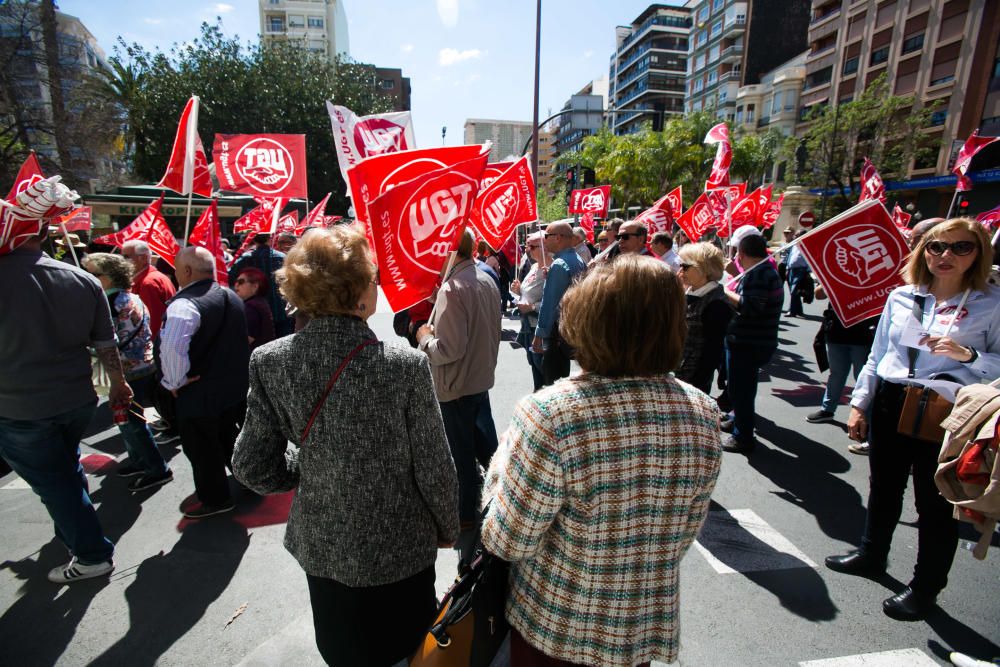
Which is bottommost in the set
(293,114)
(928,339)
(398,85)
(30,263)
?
(928,339)

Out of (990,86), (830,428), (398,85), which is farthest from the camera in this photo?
(398,85)

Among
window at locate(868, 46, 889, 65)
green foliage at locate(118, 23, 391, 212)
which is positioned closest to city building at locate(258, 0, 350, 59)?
green foliage at locate(118, 23, 391, 212)

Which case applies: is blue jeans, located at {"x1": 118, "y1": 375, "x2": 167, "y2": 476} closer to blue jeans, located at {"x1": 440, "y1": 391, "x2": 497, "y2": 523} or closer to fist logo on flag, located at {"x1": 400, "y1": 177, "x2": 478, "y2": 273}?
blue jeans, located at {"x1": 440, "y1": 391, "x2": 497, "y2": 523}

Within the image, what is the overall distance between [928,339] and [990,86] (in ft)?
124

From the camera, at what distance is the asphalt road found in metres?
2.37

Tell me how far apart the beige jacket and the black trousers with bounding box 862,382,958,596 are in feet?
7.13

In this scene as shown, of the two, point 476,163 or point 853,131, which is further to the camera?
point 853,131

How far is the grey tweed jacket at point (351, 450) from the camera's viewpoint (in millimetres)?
1446

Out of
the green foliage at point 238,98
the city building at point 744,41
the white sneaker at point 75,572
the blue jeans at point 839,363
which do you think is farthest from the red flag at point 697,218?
the city building at point 744,41

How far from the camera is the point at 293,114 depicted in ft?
71.5

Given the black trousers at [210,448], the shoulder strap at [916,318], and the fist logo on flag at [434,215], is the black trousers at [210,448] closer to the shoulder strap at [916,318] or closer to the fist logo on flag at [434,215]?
the fist logo on flag at [434,215]

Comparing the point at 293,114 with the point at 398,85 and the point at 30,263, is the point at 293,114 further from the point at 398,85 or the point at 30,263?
the point at 398,85

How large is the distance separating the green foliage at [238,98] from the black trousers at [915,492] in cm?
2403

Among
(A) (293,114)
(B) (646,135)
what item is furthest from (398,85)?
(A) (293,114)
